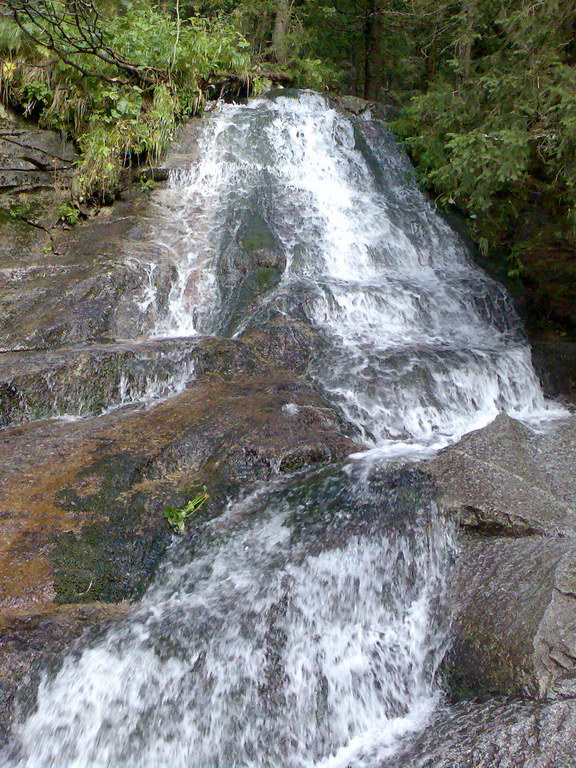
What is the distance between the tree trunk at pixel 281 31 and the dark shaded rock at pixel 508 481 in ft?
45.2

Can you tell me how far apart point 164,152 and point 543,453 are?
27.5ft

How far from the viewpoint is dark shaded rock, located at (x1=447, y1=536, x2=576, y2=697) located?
2.95m

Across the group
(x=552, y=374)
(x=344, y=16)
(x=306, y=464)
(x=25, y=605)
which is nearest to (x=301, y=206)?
(x=552, y=374)

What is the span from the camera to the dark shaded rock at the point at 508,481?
3.87 metres

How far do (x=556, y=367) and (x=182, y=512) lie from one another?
5.91 metres

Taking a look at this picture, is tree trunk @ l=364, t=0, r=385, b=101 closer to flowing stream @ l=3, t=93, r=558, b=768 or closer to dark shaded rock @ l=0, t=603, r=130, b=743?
flowing stream @ l=3, t=93, r=558, b=768

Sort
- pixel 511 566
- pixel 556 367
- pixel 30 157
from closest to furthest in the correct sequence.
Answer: pixel 511 566 → pixel 556 367 → pixel 30 157

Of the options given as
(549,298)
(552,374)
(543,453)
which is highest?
(549,298)

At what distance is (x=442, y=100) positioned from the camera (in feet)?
32.5

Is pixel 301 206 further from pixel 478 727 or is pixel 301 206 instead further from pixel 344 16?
pixel 344 16

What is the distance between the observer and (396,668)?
3.48m

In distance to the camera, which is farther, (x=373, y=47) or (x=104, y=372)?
(x=373, y=47)

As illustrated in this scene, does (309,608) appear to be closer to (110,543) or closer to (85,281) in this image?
(110,543)

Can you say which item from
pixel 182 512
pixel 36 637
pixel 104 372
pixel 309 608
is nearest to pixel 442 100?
pixel 104 372
